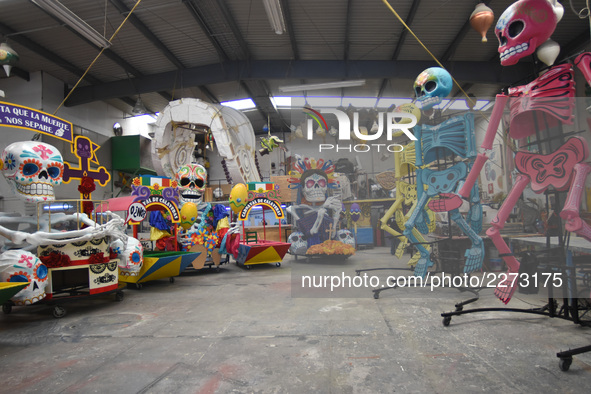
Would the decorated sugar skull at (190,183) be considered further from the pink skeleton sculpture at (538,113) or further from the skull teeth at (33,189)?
the pink skeleton sculpture at (538,113)

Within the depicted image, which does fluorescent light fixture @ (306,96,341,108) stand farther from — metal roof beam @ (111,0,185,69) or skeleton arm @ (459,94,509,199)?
metal roof beam @ (111,0,185,69)

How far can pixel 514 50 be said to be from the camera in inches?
116

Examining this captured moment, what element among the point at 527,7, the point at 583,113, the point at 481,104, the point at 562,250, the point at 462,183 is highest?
the point at 527,7

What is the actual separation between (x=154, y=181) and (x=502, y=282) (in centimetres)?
647

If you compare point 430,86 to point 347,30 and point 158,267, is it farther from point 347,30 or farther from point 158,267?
point 347,30

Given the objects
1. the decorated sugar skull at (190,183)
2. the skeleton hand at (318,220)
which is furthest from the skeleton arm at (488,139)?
the decorated sugar skull at (190,183)

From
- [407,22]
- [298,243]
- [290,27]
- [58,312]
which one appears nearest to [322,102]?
[298,243]

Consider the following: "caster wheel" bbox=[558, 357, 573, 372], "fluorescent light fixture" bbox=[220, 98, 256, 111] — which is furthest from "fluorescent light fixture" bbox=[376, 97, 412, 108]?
"fluorescent light fixture" bbox=[220, 98, 256, 111]

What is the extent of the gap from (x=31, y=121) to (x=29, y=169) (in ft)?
2.10

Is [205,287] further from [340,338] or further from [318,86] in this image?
[318,86]

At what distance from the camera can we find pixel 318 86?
719 cm

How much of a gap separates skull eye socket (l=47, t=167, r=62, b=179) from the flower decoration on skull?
130 inches

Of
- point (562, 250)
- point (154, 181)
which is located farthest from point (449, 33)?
point (154, 181)

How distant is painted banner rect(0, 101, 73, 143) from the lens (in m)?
4.22
